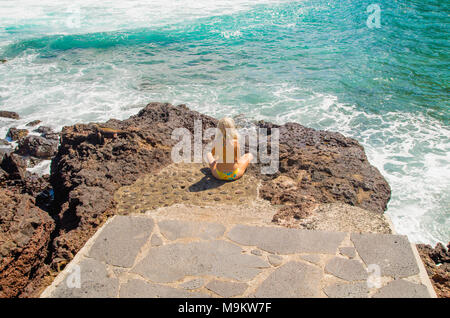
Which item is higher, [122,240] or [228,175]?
[122,240]

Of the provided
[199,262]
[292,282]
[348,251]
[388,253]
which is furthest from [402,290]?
[199,262]

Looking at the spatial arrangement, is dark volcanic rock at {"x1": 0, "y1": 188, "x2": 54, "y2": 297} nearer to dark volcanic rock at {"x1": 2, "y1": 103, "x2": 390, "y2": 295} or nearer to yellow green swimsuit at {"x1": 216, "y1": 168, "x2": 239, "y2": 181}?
dark volcanic rock at {"x1": 2, "y1": 103, "x2": 390, "y2": 295}

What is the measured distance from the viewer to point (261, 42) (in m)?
18.2

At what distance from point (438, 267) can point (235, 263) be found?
9.25 ft

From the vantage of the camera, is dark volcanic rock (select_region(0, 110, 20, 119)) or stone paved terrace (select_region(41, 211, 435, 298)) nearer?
stone paved terrace (select_region(41, 211, 435, 298))

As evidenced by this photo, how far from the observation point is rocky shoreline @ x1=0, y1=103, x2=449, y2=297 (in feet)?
13.9

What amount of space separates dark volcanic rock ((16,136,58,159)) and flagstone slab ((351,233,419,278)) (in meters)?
8.24

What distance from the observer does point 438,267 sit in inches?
169

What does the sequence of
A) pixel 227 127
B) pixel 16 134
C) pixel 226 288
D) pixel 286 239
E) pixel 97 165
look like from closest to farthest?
pixel 226 288
pixel 286 239
pixel 227 127
pixel 97 165
pixel 16 134

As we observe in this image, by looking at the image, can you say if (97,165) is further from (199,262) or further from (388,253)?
(388,253)

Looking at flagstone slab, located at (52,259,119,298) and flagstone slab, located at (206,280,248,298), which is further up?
flagstone slab, located at (52,259,119,298)

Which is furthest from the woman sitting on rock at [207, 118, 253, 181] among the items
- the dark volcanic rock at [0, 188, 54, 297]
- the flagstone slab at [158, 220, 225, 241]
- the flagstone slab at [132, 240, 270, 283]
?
the dark volcanic rock at [0, 188, 54, 297]

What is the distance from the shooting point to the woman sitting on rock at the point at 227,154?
5221mm

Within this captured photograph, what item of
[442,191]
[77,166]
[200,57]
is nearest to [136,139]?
[77,166]
